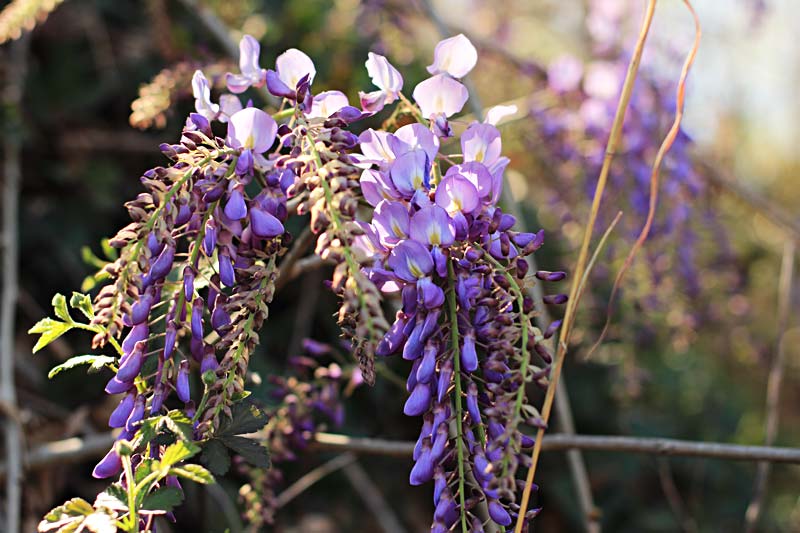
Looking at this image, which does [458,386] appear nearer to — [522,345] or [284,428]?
[522,345]

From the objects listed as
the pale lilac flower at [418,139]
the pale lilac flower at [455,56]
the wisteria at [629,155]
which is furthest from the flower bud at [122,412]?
the wisteria at [629,155]

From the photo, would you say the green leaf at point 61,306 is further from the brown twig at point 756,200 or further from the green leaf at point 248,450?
the brown twig at point 756,200

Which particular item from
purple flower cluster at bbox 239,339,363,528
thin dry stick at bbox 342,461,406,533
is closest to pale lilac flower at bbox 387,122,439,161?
purple flower cluster at bbox 239,339,363,528

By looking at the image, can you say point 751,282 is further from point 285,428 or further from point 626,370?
point 285,428

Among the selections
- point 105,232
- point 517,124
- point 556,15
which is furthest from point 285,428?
point 556,15

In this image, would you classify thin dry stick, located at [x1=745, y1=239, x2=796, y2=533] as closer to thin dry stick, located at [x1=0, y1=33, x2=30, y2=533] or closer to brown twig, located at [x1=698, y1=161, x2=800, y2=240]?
brown twig, located at [x1=698, y1=161, x2=800, y2=240]

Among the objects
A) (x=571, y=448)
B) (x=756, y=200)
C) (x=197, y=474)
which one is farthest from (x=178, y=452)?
(x=756, y=200)
